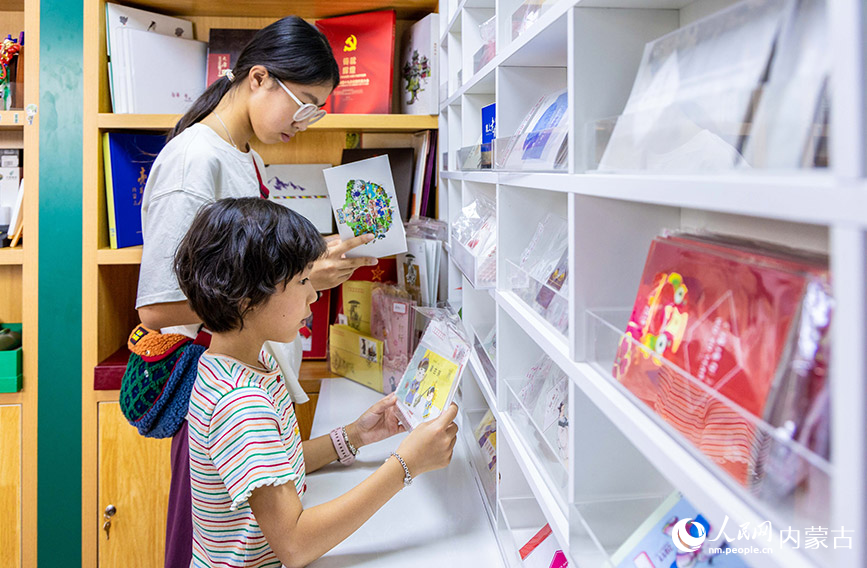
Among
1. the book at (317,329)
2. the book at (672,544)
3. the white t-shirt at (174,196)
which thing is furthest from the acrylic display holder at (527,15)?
the book at (317,329)

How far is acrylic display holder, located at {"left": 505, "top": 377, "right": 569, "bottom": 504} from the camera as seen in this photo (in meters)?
0.89

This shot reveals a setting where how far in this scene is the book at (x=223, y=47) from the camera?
2.31m

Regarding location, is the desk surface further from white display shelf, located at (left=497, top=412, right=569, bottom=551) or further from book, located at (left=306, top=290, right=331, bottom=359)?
book, located at (left=306, top=290, right=331, bottom=359)

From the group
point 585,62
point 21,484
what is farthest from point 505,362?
point 21,484

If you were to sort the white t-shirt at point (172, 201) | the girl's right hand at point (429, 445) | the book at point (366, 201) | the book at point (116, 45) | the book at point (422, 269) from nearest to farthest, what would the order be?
the girl's right hand at point (429, 445) < the white t-shirt at point (172, 201) < the book at point (366, 201) < the book at point (422, 269) < the book at point (116, 45)

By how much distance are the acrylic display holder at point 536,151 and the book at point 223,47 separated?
1.55m

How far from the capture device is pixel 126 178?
7.25 ft

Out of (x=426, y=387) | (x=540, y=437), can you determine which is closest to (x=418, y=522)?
(x=426, y=387)

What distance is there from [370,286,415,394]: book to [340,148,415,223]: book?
397 mm

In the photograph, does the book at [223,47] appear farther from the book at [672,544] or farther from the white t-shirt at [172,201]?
the book at [672,544]

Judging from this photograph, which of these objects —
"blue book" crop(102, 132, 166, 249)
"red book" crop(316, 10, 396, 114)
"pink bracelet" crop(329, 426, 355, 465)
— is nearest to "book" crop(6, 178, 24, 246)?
"blue book" crop(102, 132, 166, 249)

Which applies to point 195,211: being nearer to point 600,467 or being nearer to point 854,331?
point 600,467

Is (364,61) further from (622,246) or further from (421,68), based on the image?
(622,246)

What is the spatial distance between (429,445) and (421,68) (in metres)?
1.51
